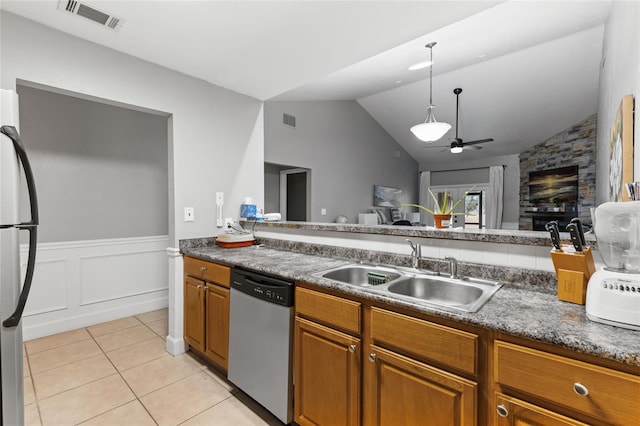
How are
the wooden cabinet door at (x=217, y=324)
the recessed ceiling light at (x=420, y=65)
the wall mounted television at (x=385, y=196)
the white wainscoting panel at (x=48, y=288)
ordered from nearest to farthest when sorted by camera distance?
1. the wooden cabinet door at (x=217, y=324)
2. the white wainscoting panel at (x=48, y=288)
3. the recessed ceiling light at (x=420, y=65)
4. the wall mounted television at (x=385, y=196)

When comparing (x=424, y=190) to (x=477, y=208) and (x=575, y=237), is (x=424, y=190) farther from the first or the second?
(x=575, y=237)

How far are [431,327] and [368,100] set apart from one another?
6.07 meters

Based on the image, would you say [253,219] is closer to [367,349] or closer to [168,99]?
[168,99]

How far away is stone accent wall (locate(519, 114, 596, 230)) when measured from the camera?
5434 millimetres


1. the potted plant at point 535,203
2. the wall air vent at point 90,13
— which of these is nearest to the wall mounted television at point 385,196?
the potted plant at point 535,203

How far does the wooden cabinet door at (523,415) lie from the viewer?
84 centimetres

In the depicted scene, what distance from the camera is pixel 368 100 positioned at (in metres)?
6.37

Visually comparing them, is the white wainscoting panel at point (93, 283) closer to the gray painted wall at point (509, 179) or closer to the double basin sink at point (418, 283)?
→ the double basin sink at point (418, 283)

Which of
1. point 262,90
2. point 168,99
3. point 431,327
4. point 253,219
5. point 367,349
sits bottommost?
point 367,349

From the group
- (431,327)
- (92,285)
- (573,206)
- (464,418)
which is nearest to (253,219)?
(92,285)

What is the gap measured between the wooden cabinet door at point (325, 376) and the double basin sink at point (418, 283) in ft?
0.93

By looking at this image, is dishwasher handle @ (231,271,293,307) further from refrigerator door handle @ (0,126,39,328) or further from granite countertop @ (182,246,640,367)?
refrigerator door handle @ (0,126,39,328)

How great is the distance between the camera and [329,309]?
1.41 metres

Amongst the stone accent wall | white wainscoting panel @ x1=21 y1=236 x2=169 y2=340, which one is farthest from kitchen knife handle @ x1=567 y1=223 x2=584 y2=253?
the stone accent wall
